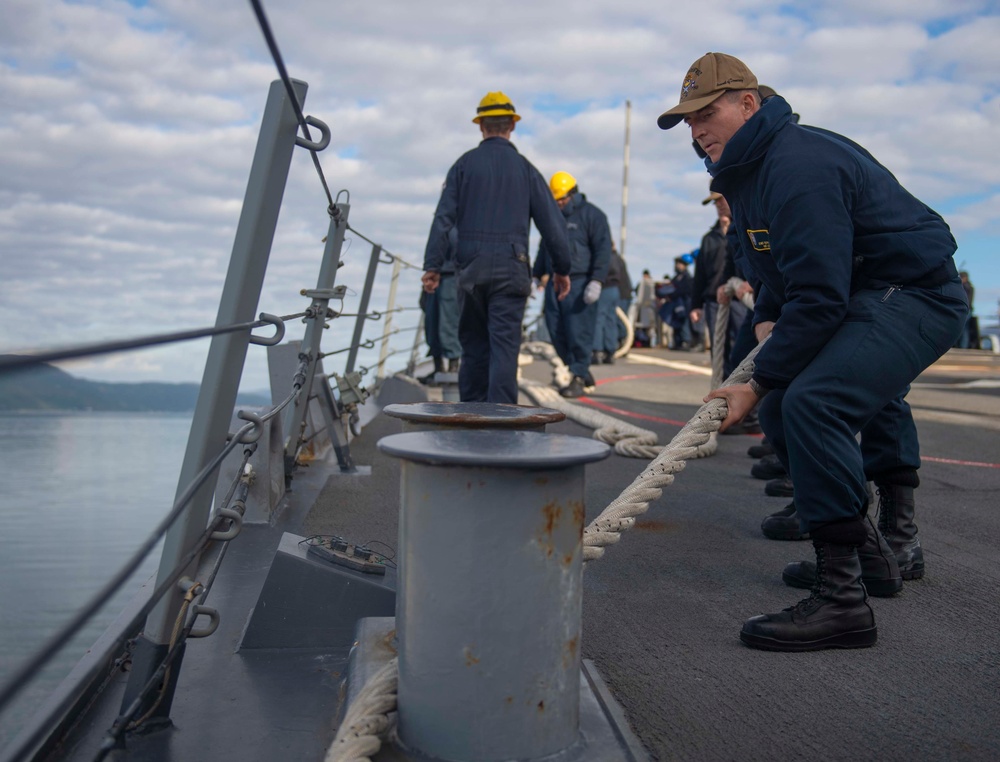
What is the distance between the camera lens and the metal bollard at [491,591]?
1.39 metres

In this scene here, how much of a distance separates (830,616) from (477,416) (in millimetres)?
1019

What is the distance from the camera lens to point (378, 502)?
3.88 meters

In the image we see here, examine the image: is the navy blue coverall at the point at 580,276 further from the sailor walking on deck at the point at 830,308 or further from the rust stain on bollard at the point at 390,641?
the rust stain on bollard at the point at 390,641

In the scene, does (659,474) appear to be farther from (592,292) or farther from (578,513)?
(592,292)

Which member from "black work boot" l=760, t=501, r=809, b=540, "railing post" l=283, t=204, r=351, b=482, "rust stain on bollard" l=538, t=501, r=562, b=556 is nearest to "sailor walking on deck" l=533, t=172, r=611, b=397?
"railing post" l=283, t=204, r=351, b=482

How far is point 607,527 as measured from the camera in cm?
224

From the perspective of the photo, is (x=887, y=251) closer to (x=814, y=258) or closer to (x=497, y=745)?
(x=814, y=258)

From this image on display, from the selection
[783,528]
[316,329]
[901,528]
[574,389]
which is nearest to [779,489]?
[783,528]

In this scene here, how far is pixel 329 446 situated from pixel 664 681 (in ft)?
11.9

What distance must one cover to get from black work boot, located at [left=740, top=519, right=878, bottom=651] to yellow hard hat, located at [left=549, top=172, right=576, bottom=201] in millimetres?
6906

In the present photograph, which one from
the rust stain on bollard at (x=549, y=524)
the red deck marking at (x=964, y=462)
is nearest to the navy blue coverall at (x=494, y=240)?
the red deck marking at (x=964, y=462)

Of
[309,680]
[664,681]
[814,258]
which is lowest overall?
[309,680]

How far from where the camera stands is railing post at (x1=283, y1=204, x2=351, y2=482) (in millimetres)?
3869

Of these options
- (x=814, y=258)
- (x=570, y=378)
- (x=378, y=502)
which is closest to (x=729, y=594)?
(x=814, y=258)
